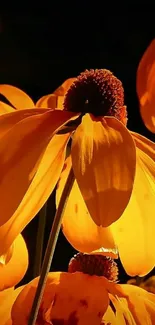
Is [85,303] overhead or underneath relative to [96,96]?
underneath

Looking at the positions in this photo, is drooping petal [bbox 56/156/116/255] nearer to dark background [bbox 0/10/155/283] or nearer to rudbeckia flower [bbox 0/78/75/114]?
rudbeckia flower [bbox 0/78/75/114]

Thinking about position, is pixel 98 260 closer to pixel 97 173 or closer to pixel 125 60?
pixel 97 173

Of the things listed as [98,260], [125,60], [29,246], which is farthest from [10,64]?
[98,260]

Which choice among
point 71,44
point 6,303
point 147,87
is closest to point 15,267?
point 6,303

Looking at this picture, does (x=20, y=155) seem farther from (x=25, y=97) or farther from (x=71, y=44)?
(x=71, y=44)

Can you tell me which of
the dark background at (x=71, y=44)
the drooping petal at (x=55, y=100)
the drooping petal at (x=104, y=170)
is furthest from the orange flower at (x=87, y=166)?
the dark background at (x=71, y=44)

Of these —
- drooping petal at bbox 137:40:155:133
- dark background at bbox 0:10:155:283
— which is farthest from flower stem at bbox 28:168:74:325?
dark background at bbox 0:10:155:283

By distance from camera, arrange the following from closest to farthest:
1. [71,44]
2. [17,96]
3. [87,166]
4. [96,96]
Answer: [87,166], [96,96], [17,96], [71,44]
